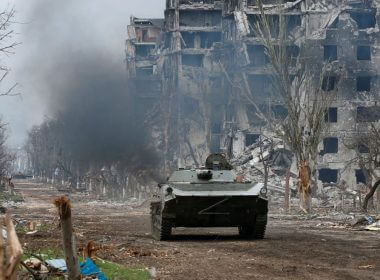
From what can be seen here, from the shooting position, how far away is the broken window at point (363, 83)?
56062mm

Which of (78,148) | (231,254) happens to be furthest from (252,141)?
(231,254)

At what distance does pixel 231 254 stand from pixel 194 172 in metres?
5.21

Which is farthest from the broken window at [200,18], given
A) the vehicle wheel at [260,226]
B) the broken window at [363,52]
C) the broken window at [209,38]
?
the vehicle wheel at [260,226]

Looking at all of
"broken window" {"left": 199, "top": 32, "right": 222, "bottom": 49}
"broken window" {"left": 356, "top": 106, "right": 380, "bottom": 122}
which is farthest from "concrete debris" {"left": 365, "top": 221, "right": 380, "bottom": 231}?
"broken window" {"left": 199, "top": 32, "right": 222, "bottom": 49}

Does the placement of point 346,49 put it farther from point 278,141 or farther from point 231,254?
point 231,254

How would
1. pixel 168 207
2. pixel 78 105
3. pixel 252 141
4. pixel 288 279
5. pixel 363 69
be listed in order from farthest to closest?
pixel 252 141 < pixel 363 69 < pixel 78 105 < pixel 168 207 < pixel 288 279

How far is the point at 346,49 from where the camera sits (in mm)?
55875

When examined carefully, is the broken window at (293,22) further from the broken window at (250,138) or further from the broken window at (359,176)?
the broken window at (359,176)

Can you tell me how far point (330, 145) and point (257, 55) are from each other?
9.09 m

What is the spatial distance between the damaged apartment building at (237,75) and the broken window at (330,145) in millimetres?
72

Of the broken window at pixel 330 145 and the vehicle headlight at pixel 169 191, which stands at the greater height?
the broken window at pixel 330 145

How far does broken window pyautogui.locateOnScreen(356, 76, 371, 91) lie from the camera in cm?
5606

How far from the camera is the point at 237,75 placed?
59219 millimetres

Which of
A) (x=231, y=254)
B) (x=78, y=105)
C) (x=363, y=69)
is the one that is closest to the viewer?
(x=231, y=254)
